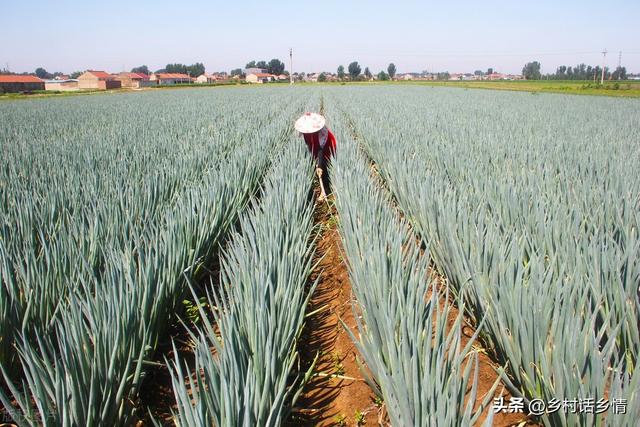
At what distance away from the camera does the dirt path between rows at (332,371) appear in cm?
171

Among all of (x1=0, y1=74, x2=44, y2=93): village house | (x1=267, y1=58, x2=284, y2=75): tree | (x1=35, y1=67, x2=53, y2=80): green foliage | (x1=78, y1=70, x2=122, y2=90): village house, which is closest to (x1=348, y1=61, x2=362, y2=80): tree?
(x1=267, y1=58, x2=284, y2=75): tree

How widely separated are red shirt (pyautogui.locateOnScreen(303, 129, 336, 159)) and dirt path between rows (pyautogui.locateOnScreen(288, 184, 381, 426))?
8.70 feet

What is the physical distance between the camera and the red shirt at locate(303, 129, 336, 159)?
17.4 ft

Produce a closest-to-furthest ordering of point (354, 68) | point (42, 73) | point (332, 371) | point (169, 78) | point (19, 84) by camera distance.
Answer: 1. point (332, 371)
2. point (19, 84)
3. point (169, 78)
4. point (354, 68)
5. point (42, 73)

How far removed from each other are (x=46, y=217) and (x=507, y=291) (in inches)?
111

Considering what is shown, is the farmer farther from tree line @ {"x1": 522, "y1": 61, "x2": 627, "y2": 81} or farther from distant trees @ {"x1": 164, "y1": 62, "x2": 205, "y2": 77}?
distant trees @ {"x1": 164, "y1": 62, "x2": 205, "y2": 77}

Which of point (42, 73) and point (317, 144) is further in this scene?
point (42, 73)

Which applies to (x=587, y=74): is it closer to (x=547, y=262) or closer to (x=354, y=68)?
(x=354, y=68)

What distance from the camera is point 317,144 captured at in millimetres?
5348

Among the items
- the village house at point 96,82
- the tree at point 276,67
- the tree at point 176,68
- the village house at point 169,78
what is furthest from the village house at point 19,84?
the tree at point 276,67

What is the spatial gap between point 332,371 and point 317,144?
3717 mm

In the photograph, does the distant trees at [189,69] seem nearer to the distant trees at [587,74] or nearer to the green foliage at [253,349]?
the distant trees at [587,74]

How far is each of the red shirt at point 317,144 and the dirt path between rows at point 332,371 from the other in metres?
2.65

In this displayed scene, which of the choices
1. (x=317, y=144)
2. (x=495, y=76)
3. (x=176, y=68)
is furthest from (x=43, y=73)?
(x=317, y=144)
